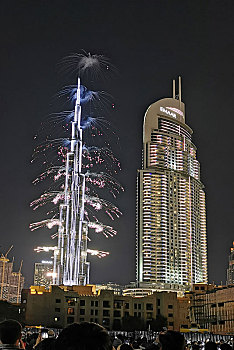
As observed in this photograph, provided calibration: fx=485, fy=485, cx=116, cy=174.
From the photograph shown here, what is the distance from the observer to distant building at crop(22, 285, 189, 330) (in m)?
102

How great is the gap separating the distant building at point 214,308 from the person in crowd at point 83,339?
9976cm

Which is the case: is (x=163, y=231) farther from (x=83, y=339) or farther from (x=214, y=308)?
(x=83, y=339)

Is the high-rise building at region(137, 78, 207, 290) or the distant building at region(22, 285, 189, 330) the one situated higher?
the high-rise building at region(137, 78, 207, 290)

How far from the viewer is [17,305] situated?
4114 inches

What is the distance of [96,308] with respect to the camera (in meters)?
105

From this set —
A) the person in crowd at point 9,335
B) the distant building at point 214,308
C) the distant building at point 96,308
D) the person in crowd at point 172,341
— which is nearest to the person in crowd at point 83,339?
the person in crowd at point 9,335

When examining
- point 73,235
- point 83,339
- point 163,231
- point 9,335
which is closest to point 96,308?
point 73,235

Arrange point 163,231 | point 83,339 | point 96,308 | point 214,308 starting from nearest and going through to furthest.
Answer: point 83,339 < point 96,308 < point 214,308 < point 163,231

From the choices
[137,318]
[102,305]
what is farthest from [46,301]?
[137,318]

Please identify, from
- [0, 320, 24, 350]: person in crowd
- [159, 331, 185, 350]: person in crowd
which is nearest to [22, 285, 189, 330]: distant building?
[159, 331, 185, 350]: person in crowd

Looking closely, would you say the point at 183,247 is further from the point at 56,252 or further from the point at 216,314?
the point at 216,314

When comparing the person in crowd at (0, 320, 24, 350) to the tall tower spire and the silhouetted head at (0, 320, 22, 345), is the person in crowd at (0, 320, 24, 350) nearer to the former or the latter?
the silhouetted head at (0, 320, 22, 345)

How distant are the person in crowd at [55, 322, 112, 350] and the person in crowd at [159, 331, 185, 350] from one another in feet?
7.25

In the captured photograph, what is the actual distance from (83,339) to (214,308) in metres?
109
